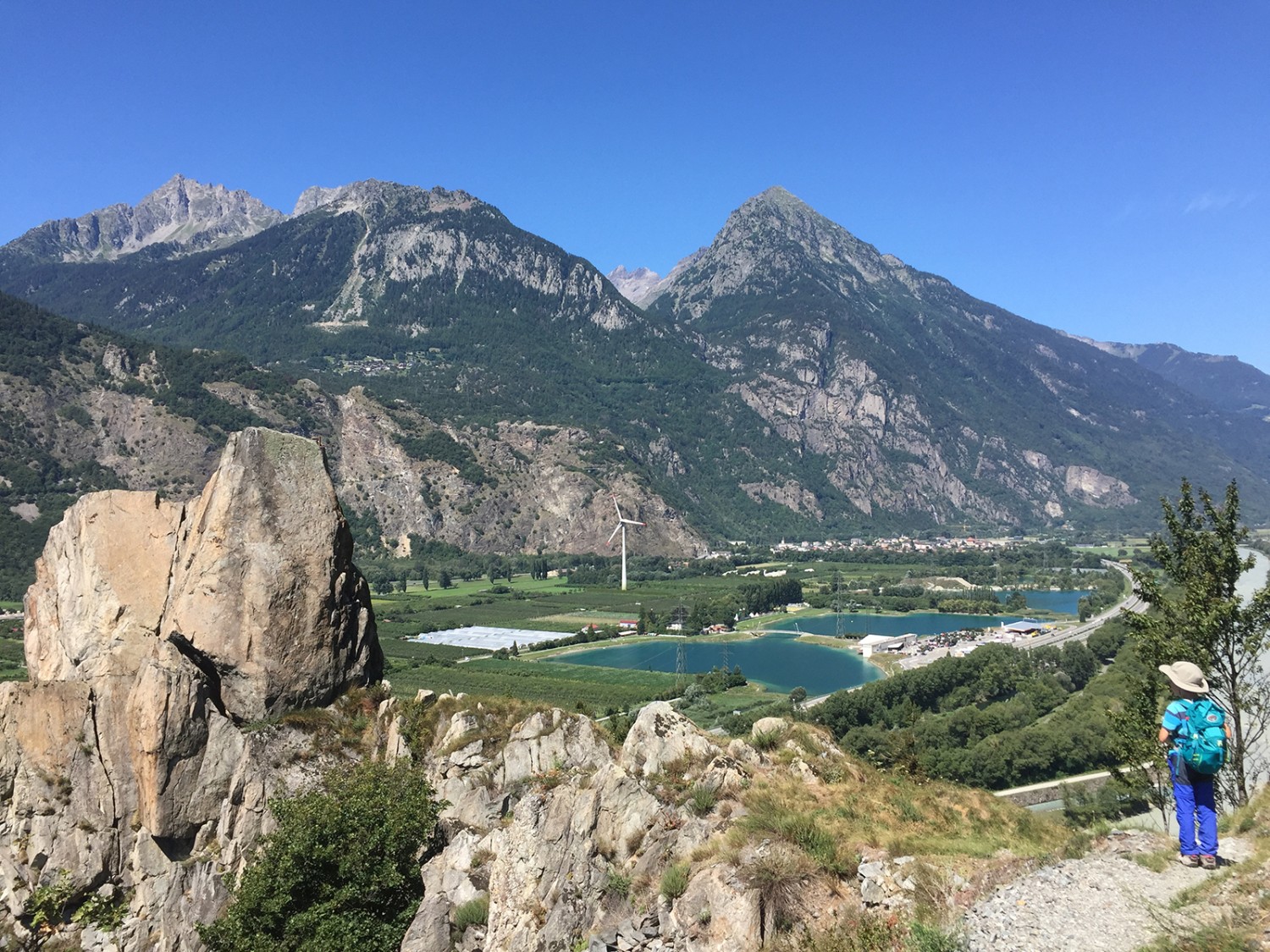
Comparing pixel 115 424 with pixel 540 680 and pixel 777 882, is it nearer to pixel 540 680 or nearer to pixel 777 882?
pixel 540 680

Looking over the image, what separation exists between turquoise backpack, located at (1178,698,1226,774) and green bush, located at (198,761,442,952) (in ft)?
37.8

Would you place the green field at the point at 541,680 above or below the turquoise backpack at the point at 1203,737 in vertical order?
below

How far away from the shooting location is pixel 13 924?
14.3 m

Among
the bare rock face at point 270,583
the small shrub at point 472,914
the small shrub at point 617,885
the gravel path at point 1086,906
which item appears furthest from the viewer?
the bare rock face at point 270,583

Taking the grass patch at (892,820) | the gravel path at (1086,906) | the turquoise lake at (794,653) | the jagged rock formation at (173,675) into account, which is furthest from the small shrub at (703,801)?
the turquoise lake at (794,653)

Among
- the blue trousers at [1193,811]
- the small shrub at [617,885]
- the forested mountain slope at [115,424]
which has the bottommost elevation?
the small shrub at [617,885]

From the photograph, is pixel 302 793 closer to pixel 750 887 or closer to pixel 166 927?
pixel 166 927

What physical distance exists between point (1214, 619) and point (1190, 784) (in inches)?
291

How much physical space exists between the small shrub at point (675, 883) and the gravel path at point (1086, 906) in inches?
145

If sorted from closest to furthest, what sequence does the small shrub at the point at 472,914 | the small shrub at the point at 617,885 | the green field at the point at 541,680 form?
1. the small shrub at the point at 617,885
2. the small shrub at the point at 472,914
3. the green field at the point at 541,680

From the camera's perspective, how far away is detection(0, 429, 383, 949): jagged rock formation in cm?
1517

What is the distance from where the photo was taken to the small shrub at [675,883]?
1116 centimetres

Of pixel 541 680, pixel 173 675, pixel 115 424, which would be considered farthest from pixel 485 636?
pixel 115 424

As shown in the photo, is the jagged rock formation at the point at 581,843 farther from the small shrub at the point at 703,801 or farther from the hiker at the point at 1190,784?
the hiker at the point at 1190,784
